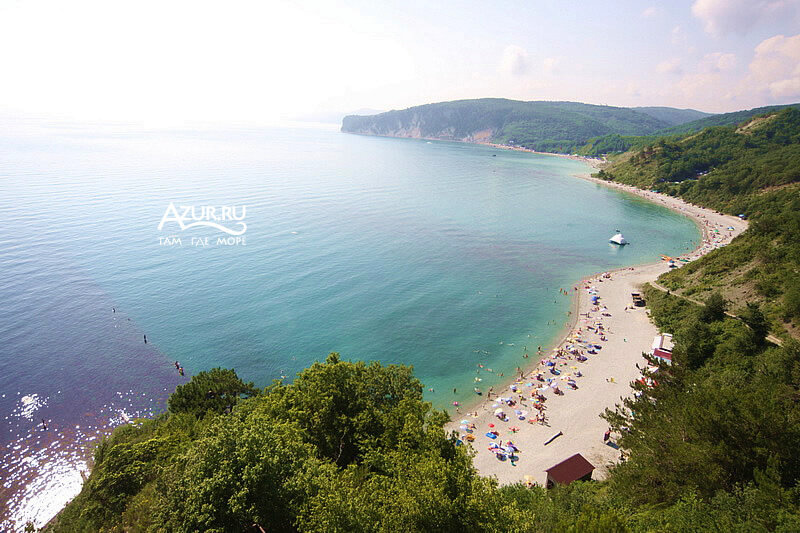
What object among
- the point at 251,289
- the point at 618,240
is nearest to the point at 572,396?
the point at 251,289

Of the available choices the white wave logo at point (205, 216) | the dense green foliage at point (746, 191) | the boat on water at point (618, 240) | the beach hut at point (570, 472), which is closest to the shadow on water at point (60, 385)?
the white wave logo at point (205, 216)

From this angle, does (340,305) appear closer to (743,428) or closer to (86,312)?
(86,312)

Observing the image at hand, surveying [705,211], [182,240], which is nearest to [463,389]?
[182,240]

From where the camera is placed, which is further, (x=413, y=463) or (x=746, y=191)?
(x=746, y=191)

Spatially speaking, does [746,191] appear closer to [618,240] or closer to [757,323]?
[618,240]

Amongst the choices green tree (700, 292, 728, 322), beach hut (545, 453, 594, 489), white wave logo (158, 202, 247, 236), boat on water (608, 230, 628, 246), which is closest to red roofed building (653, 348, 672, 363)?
green tree (700, 292, 728, 322)

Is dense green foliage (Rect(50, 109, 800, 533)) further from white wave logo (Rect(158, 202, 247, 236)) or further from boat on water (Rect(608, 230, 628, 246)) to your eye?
white wave logo (Rect(158, 202, 247, 236))
